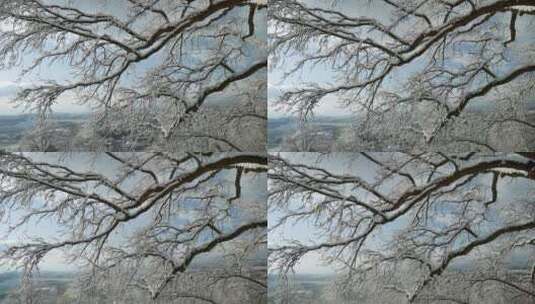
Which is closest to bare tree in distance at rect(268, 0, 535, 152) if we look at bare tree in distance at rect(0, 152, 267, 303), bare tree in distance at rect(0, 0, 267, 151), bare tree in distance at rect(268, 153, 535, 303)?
bare tree in distance at rect(268, 153, 535, 303)

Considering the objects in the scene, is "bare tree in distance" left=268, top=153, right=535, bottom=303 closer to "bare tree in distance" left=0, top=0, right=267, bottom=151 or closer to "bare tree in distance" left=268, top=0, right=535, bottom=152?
"bare tree in distance" left=268, top=0, right=535, bottom=152

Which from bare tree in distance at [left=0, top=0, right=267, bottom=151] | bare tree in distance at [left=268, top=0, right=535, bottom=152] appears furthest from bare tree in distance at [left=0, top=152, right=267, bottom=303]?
bare tree in distance at [left=268, top=0, right=535, bottom=152]

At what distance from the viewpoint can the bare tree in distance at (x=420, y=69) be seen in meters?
4.59

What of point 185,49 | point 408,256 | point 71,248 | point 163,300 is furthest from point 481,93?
point 71,248

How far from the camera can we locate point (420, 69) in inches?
181

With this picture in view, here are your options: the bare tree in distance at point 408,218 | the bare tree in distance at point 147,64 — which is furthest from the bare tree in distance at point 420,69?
the bare tree in distance at point 147,64

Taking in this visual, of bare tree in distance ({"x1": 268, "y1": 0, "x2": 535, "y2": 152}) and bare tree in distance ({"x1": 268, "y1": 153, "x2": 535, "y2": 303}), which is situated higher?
bare tree in distance ({"x1": 268, "y1": 0, "x2": 535, "y2": 152})

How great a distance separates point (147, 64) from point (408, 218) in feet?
4.96

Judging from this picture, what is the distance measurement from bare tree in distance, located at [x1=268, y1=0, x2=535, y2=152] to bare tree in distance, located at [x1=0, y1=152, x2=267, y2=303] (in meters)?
0.55

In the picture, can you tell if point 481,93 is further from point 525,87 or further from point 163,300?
point 163,300

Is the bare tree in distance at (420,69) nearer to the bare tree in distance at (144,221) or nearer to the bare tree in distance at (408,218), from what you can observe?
the bare tree in distance at (408,218)

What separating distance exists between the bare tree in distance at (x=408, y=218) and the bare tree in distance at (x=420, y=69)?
4.2 inches

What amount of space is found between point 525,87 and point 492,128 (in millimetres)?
266

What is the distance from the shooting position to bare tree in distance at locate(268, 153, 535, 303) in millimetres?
4590
